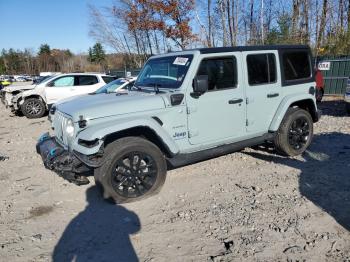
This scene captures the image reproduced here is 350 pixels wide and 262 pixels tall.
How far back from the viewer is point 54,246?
11.6 feet

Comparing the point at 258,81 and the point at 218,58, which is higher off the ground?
the point at 218,58

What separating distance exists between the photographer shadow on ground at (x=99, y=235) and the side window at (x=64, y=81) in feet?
31.6

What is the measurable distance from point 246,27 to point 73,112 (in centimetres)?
2021

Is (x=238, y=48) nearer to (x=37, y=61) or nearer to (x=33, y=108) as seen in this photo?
(x=33, y=108)

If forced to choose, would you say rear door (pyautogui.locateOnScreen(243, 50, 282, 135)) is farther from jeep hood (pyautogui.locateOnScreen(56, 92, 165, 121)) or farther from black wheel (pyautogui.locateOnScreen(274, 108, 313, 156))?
jeep hood (pyautogui.locateOnScreen(56, 92, 165, 121))

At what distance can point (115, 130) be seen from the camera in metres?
4.16

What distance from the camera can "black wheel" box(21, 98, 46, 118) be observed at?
42.5 feet

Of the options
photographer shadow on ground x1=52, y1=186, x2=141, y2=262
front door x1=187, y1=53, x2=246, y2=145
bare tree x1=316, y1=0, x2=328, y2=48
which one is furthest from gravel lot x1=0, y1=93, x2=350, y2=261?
bare tree x1=316, y1=0, x2=328, y2=48

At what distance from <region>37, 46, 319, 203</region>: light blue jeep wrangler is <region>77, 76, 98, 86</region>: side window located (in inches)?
325

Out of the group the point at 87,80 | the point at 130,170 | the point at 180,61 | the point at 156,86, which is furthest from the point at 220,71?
the point at 87,80

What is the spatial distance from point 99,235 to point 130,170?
3.27ft

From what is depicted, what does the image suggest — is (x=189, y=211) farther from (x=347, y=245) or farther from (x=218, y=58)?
(x=218, y=58)

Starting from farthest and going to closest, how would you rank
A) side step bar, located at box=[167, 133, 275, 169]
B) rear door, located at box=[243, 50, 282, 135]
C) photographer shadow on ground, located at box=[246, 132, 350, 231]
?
rear door, located at box=[243, 50, 282, 135] → side step bar, located at box=[167, 133, 275, 169] → photographer shadow on ground, located at box=[246, 132, 350, 231]

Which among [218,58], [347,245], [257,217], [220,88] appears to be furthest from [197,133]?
[347,245]
